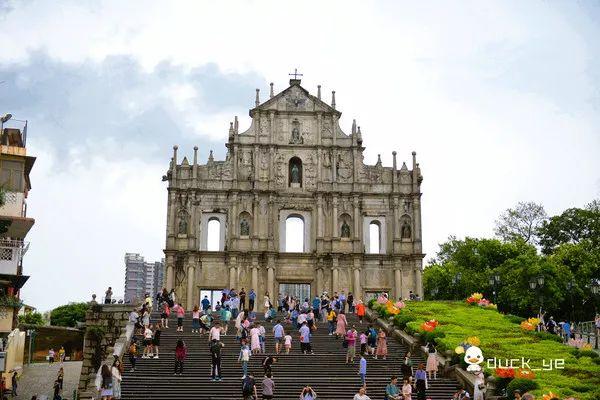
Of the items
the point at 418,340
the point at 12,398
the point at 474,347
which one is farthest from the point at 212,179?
the point at 474,347

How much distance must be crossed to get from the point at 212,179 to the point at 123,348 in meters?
23.4

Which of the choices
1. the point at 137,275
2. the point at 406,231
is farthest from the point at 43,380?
the point at 137,275

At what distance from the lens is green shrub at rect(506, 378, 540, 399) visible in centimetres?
2356

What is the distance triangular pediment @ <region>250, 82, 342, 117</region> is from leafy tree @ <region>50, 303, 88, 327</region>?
1672 inches

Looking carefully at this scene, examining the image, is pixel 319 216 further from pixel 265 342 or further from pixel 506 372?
pixel 506 372

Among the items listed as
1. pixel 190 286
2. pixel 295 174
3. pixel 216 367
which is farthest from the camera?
pixel 295 174

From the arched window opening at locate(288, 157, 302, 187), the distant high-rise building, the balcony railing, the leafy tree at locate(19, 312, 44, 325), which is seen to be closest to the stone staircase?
the balcony railing

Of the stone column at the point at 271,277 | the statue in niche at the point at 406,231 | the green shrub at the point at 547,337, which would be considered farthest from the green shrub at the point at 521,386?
the statue in niche at the point at 406,231

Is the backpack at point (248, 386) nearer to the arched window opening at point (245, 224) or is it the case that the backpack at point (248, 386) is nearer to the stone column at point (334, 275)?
the stone column at point (334, 275)

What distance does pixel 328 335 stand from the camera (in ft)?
113

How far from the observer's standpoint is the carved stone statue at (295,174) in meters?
52.8

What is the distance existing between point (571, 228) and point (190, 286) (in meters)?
32.4

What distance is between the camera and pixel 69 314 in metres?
87.5

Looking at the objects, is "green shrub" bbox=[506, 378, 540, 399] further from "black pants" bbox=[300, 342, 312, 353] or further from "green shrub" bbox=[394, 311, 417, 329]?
"green shrub" bbox=[394, 311, 417, 329]
